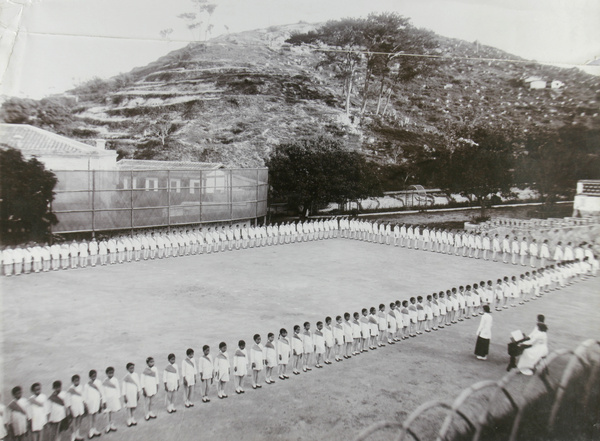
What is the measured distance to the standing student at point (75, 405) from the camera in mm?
5984

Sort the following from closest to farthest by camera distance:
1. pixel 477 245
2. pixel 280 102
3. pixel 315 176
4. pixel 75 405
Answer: pixel 75 405
pixel 477 245
pixel 315 176
pixel 280 102

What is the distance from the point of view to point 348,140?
36.8 m

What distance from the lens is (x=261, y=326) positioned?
10578 millimetres

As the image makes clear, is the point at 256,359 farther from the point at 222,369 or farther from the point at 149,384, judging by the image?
the point at 149,384

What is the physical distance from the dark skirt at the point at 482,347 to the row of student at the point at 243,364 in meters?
1.49

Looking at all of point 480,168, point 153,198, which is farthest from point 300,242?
point 480,168

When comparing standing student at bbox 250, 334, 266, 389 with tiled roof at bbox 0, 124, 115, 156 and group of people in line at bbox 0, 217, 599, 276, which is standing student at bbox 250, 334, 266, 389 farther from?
tiled roof at bbox 0, 124, 115, 156

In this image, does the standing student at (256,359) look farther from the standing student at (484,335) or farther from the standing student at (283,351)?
the standing student at (484,335)

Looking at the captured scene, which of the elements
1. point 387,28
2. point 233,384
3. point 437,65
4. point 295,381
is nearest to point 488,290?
point 295,381

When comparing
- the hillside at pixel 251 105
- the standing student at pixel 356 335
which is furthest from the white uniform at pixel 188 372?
the hillside at pixel 251 105

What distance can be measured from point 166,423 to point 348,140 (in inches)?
1258

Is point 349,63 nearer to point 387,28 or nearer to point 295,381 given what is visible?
point 387,28

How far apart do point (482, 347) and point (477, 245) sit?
34.9 ft

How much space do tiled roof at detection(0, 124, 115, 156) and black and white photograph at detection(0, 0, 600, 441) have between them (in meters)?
0.14
